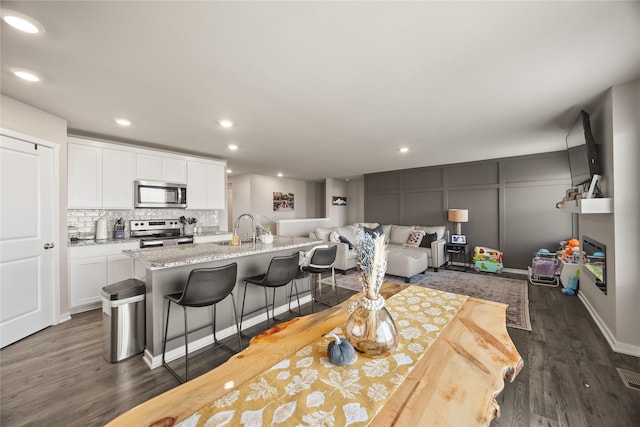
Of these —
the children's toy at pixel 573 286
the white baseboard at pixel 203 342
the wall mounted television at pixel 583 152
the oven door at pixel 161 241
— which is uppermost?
the wall mounted television at pixel 583 152

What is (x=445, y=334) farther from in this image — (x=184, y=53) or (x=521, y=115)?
(x=521, y=115)

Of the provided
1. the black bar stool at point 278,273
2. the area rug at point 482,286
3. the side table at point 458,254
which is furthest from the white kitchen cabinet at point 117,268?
the side table at point 458,254

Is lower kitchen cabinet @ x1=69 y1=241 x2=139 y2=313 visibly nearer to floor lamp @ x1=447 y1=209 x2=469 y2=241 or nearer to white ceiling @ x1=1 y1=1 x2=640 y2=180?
white ceiling @ x1=1 y1=1 x2=640 y2=180

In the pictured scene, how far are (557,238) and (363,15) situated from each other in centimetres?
591

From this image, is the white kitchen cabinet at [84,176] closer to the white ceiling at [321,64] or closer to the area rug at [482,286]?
the white ceiling at [321,64]

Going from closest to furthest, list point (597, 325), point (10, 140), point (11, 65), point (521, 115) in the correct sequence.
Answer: point (11, 65)
point (10, 140)
point (597, 325)
point (521, 115)

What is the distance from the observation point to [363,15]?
4.93ft

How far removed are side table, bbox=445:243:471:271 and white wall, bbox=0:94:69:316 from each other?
655 cm

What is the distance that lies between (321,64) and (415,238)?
4.79 metres

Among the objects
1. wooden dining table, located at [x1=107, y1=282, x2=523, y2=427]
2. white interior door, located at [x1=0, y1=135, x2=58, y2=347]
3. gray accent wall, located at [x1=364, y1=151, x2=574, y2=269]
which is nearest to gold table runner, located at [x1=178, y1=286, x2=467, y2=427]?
wooden dining table, located at [x1=107, y1=282, x2=523, y2=427]

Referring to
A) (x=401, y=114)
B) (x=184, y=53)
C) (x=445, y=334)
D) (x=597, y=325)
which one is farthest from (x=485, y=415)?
(x=597, y=325)

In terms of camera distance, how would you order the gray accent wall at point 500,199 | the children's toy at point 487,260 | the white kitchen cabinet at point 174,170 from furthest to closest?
the children's toy at point 487,260
the gray accent wall at point 500,199
the white kitchen cabinet at point 174,170

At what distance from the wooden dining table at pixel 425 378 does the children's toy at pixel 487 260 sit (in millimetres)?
4403

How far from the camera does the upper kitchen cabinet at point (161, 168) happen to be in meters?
4.12
